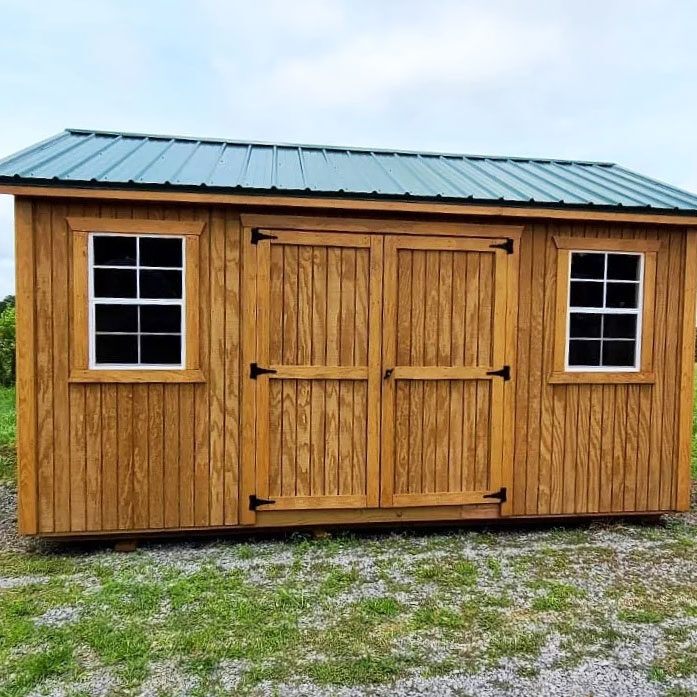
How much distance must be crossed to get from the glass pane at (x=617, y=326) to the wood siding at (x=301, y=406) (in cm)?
22

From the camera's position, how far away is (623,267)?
4645 millimetres

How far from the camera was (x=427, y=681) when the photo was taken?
8.62 feet

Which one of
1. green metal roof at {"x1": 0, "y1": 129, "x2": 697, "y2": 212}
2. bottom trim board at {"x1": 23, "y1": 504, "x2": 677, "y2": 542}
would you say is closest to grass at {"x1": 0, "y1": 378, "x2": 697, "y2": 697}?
bottom trim board at {"x1": 23, "y1": 504, "x2": 677, "y2": 542}

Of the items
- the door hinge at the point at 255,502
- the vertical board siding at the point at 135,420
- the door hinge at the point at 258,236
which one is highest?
the door hinge at the point at 258,236

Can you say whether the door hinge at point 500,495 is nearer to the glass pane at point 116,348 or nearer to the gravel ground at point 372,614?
the gravel ground at point 372,614

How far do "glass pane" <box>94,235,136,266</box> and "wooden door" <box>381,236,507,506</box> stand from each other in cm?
189

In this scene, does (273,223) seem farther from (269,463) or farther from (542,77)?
(542,77)

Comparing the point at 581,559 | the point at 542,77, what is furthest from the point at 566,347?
the point at 542,77

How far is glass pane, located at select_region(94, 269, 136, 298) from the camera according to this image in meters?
4.07

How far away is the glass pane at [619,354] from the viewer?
469 centimetres

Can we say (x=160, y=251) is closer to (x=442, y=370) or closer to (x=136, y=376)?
(x=136, y=376)

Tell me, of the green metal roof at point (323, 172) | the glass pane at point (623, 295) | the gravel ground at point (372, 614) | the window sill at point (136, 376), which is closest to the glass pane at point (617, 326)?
the glass pane at point (623, 295)

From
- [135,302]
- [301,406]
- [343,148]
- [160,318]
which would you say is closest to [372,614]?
[301,406]

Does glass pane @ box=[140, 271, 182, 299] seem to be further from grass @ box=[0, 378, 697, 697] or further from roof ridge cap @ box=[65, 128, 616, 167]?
roof ridge cap @ box=[65, 128, 616, 167]
